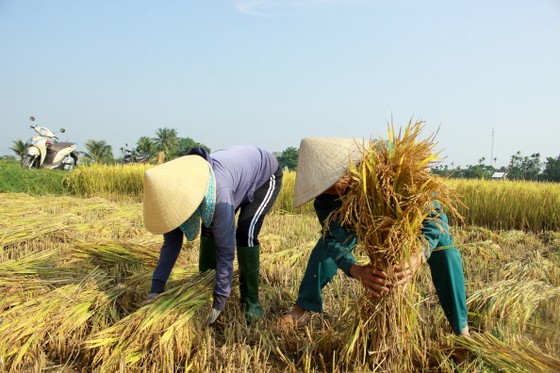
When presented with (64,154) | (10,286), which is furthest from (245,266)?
(64,154)

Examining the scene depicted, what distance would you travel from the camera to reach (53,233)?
4.59 meters

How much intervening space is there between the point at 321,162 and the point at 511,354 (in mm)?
1153

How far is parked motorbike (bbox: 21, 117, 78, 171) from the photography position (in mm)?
11727

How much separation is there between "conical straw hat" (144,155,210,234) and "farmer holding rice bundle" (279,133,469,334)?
1.72 feet

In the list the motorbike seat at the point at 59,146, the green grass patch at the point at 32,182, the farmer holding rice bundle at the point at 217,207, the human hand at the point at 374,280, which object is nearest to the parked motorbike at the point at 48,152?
Answer: the motorbike seat at the point at 59,146

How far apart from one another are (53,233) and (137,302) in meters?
2.41

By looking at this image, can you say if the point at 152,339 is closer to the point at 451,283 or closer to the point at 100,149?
the point at 451,283

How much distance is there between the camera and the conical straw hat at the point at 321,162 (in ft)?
6.82

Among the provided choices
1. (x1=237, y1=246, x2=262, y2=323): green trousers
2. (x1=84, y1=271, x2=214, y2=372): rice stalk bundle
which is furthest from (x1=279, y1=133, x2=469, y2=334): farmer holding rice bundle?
(x1=84, y1=271, x2=214, y2=372): rice stalk bundle

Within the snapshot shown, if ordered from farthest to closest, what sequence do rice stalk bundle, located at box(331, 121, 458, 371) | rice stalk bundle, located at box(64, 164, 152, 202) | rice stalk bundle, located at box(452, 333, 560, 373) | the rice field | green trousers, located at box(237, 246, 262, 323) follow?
rice stalk bundle, located at box(64, 164, 152, 202) < green trousers, located at box(237, 246, 262, 323) < the rice field < rice stalk bundle, located at box(331, 121, 458, 371) < rice stalk bundle, located at box(452, 333, 560, 373)

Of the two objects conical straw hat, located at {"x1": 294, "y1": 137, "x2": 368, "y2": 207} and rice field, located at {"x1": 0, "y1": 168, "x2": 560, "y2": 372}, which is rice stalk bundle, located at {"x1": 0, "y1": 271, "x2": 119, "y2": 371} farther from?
conical straw hat, located at {"x1": 294, "y1": 137, "x2": 368, "y2": 207}

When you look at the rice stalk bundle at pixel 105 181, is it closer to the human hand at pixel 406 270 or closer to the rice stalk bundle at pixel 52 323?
the rice stalk bundle at pixel 52 323

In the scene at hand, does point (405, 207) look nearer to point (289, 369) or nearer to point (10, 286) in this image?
point (289, 369)

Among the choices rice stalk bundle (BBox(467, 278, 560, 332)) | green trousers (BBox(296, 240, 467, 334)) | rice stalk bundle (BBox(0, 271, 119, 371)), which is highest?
green trousers (BBox(296, 240, 467, 334))
